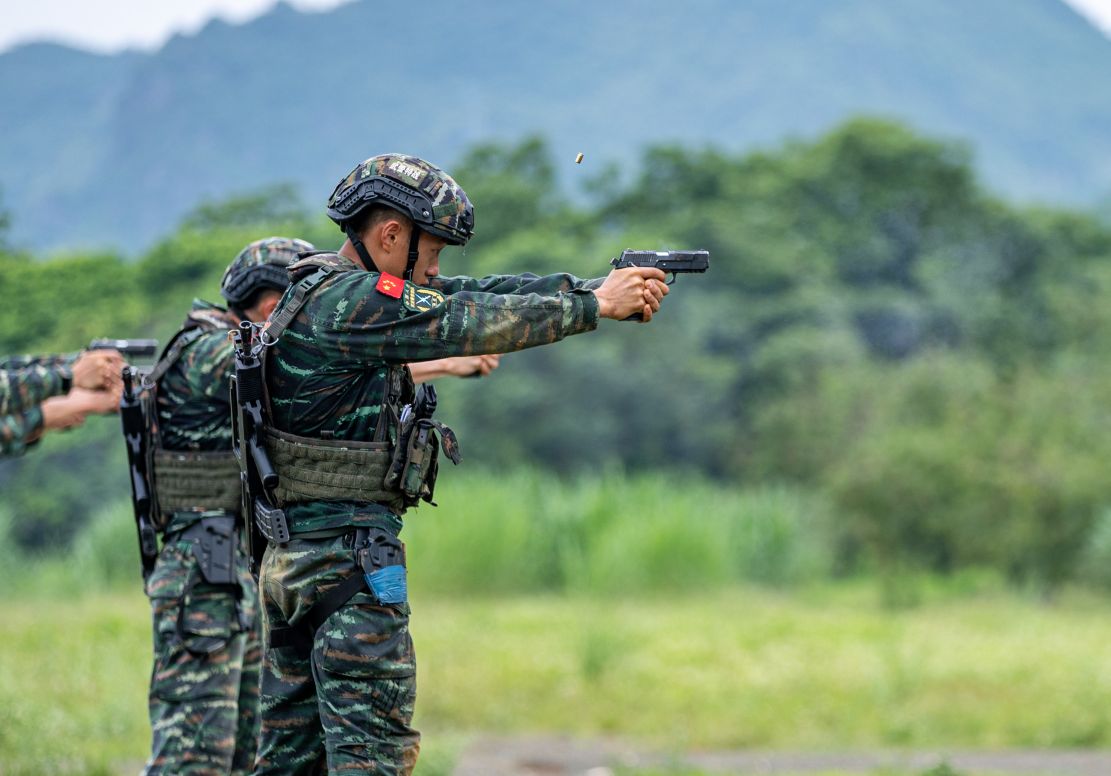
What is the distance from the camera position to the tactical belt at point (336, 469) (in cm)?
471

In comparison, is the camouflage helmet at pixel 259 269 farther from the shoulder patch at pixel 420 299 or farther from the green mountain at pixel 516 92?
the shoulder patch at pixel 420 299

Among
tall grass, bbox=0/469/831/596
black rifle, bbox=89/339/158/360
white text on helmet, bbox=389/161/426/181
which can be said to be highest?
white text on helmet, bbox=389/161/426/181

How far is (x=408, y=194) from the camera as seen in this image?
183 inches

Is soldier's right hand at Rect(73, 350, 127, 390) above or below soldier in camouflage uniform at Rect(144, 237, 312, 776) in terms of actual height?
above

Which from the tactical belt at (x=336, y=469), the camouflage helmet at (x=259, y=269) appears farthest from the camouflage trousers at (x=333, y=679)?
the camouflage helmet at (x=259, y=269)

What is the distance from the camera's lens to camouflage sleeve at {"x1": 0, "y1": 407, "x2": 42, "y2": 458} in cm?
730

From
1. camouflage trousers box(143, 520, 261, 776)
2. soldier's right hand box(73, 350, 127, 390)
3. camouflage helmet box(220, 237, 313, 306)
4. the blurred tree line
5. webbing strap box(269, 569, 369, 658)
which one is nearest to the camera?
webbing strap box(269, 569, 369, 658)

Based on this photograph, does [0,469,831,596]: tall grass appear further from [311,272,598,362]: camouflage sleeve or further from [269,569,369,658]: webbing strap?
[311,272,598,362]: camouflage sleeve

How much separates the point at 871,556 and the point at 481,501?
225 inches

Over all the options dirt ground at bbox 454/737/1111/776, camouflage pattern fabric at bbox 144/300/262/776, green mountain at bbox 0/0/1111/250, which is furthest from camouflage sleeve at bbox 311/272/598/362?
dirt ground at bbox 454/737/1111/776

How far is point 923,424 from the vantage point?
957 inches

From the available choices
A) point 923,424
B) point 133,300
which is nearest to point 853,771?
point 923,424

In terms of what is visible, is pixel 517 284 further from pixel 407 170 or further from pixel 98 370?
pixel 98 370

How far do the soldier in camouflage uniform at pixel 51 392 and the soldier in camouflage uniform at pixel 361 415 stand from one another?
2313 millimetres
